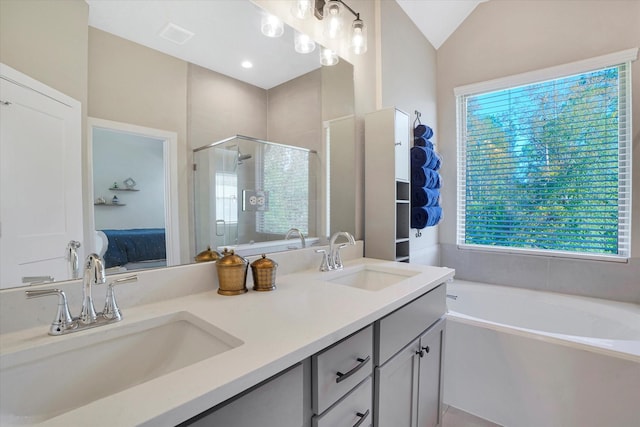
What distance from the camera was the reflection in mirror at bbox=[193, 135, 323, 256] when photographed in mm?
1200

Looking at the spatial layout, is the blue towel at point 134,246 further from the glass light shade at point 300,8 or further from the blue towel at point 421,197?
the blue towel at point 421,197

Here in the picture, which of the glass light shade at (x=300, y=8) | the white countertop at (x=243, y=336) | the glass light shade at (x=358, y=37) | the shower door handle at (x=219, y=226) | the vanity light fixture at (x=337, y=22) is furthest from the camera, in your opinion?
the glass light shade at (x=358, y=37)

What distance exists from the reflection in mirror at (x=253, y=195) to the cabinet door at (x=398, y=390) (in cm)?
73

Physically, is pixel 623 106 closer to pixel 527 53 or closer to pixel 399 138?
pixel 527 53

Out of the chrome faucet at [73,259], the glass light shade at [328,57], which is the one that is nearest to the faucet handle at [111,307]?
the chrome faucet at [73,259]

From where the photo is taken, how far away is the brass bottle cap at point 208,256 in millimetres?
1166

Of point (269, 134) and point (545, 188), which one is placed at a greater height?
point (269, 134)

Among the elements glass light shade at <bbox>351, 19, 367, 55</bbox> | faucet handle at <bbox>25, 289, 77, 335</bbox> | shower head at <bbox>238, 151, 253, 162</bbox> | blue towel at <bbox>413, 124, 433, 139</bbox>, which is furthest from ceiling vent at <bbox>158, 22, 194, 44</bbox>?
blue towel at <bbox>413, 124, 433, 139</bbox>

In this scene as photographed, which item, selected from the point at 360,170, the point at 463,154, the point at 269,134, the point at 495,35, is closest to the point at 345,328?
the point at 269,134

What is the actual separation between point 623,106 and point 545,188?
0.74 meters

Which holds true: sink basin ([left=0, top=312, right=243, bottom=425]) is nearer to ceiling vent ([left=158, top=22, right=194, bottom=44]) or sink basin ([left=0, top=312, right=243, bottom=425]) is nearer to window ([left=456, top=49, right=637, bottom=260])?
ceiling vent ([left=158, top=22, right=194, bottom=44])

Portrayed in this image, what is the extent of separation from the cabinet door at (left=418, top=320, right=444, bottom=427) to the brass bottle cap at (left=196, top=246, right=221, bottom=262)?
0.93 metres

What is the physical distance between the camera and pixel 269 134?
1447mm

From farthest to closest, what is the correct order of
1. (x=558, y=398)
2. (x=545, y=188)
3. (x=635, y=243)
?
(x=545, y=188) → (x=635, y=243) → (x=558, y=398)
